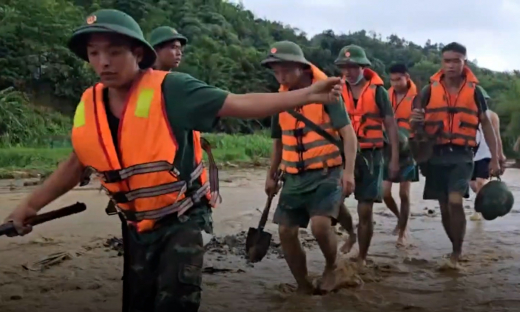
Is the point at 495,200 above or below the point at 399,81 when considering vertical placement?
below

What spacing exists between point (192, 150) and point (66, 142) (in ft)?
70.7

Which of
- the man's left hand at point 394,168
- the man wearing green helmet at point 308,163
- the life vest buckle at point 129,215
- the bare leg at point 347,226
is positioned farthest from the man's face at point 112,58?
the man's left hand at point 394,168

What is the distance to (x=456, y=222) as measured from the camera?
644 cm

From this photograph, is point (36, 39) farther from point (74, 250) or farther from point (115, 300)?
point (115, 300)

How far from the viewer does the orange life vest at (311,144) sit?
17.5 feet

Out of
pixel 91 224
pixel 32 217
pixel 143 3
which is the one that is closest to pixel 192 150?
pixel 32 217

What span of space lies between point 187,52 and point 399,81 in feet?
103

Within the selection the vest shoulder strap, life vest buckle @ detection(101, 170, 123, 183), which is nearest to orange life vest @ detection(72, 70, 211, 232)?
life vest buckle @ detection(101, 170, 123, 183)

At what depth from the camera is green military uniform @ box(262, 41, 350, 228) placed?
5191 mm

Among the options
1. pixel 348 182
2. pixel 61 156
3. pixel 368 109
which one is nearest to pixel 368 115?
pixel 368 109

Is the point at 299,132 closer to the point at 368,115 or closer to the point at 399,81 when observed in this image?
the point at 368,115

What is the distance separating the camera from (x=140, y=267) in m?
3.29

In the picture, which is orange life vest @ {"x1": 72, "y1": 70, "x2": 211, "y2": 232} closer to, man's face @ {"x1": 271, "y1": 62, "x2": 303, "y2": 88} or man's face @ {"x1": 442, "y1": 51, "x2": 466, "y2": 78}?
man's face @ {"x1": 271, "y1": 62, "x2": 303, "y2": 88}

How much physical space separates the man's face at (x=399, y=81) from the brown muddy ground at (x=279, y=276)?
1669mm
